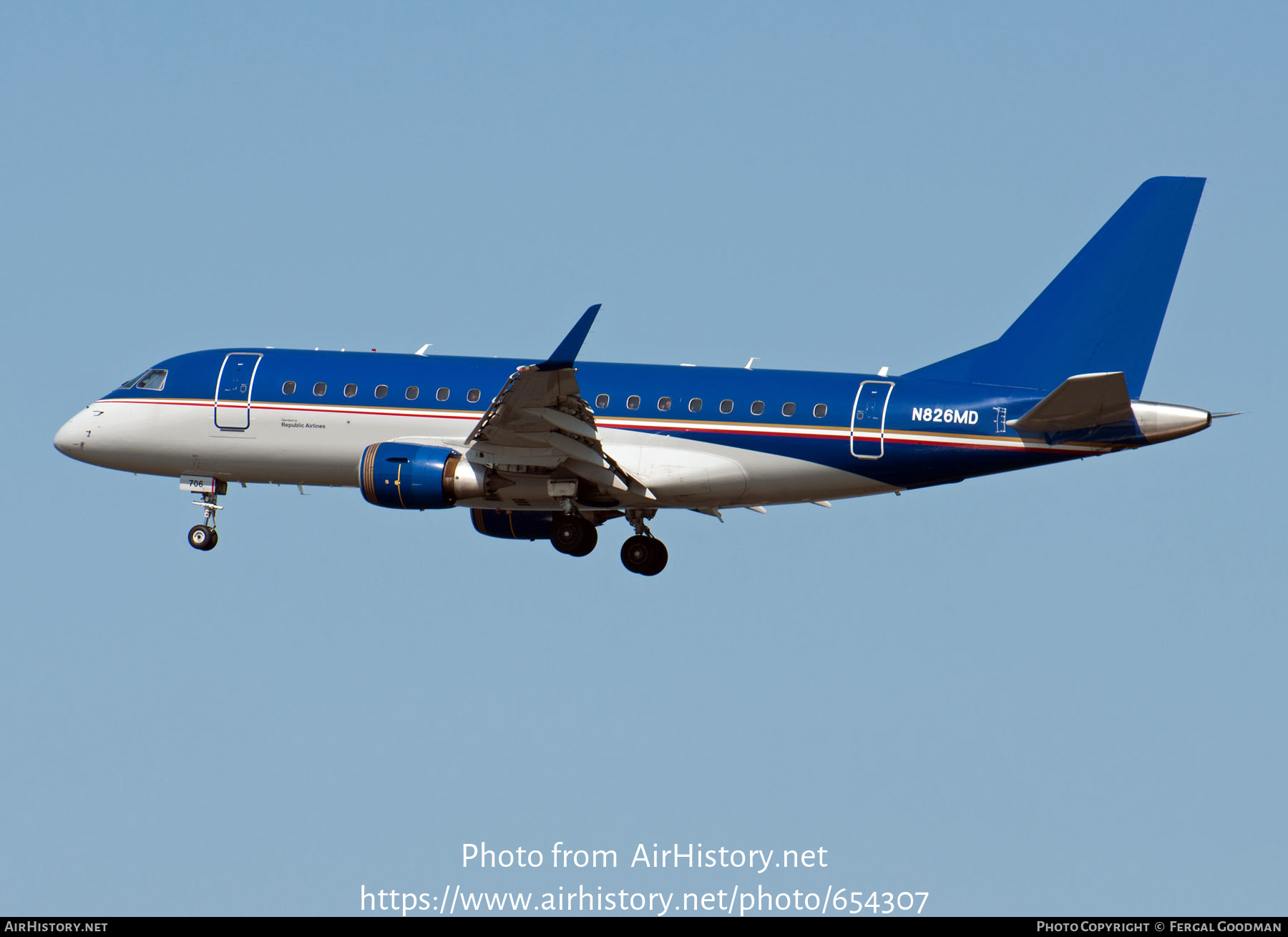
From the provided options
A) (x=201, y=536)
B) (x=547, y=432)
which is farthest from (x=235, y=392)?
(x=547, y=432)

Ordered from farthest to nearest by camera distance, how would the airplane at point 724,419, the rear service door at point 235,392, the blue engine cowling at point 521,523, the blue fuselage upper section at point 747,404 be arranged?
the blue engine cowling at point 521,523, the rear service door at point 235,392, the blue fuselage upper section at point 747,404, the airplane at point 724,419

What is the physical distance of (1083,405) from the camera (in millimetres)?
38906

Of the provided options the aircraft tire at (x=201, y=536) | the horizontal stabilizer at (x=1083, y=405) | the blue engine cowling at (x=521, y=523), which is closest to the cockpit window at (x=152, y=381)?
the aircraft tire at (x=201, y=536)

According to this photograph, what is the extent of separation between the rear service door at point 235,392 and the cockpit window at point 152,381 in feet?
6.51

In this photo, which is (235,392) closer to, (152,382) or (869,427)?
(152,382)

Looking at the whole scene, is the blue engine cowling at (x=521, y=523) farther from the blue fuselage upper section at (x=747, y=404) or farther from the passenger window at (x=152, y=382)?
the passenger window at (x=152, y=382)

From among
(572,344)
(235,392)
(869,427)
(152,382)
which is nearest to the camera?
(572,344)

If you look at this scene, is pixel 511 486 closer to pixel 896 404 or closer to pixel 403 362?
pixel 403 362

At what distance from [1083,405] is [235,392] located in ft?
67.2

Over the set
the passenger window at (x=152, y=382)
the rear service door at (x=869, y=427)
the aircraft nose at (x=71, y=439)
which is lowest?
the rear service door at (x=869, y=427)

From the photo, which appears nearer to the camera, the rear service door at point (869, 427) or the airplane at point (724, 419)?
the airplane at point (724, 419)

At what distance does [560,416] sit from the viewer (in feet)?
133

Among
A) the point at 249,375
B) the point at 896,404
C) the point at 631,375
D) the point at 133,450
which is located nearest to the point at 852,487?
the point at 896,404

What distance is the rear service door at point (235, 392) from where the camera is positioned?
4559 cm
